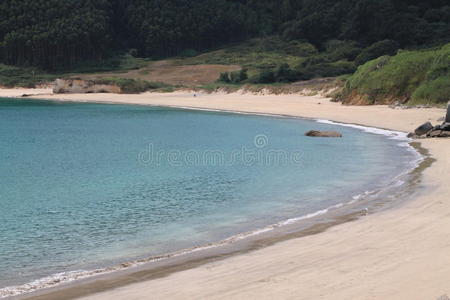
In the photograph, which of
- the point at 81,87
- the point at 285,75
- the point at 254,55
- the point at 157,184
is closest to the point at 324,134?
the point at 157,184

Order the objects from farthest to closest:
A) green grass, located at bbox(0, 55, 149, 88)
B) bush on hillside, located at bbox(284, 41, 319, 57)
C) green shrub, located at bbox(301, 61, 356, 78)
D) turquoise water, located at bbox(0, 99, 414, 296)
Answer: bush on hillside, located at bbox(284, 41, 319, 57), green grass, located at bbox(0, 55, 149, 88), green shrub, located at bbox(301, 61, 356, 78), turquoise water, located at bbox(0, 99, 414, 296)

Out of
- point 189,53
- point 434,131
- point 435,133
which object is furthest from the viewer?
point 189,53

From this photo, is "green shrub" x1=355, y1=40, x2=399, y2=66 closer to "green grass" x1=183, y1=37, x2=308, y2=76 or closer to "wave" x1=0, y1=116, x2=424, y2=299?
"green grass" x1=183, y1=37, x2=308, y2=76

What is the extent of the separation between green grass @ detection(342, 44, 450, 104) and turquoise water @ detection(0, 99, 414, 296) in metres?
8.11

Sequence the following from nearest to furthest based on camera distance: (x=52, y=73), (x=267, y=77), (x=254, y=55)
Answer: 1. (x=267, y=77)
2. (x=52, y=73)
3. (x=254, y=55)

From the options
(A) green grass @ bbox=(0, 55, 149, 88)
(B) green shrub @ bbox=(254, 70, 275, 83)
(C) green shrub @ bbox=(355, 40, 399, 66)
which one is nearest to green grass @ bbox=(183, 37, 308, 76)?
(A) green grass @ bbox=(0, 55, 149, 88)

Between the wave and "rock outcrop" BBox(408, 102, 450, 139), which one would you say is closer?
the wave

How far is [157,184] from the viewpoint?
20312mm

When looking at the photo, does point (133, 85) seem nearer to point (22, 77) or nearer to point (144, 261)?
point (22, 77)

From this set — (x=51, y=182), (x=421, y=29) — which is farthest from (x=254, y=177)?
(x=421, y=29)

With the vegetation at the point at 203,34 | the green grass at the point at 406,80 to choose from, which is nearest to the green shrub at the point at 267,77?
the vegetation at the point at 203,34

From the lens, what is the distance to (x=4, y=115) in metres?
55.2

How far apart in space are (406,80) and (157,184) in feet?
97.8

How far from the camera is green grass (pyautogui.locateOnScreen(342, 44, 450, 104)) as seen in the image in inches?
1668
